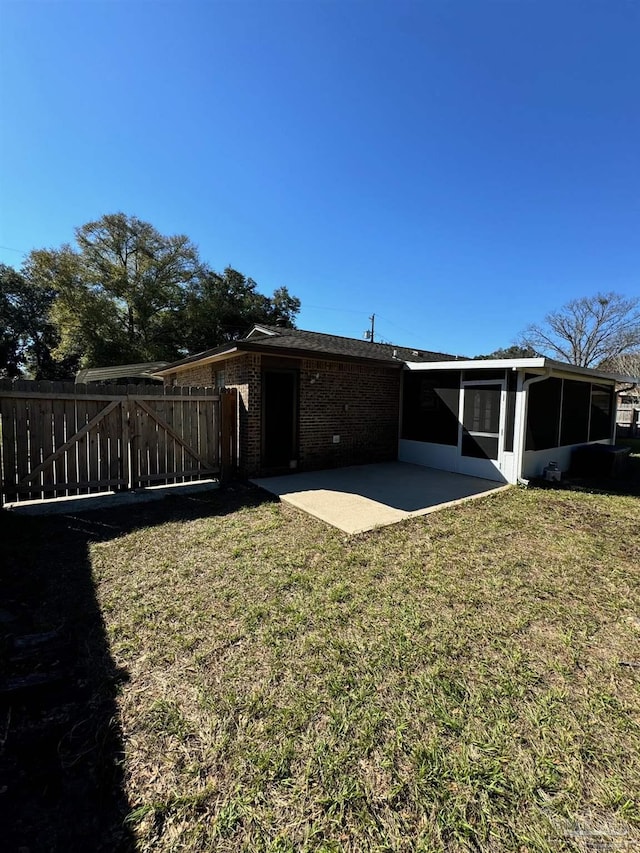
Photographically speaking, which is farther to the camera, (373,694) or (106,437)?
(106,437)

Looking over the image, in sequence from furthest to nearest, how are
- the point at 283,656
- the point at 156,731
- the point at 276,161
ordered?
the point at 276,161, the point at 283,656, the point at 156,731

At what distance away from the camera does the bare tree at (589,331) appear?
22953mm

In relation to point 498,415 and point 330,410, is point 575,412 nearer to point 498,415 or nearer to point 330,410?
point 498,415

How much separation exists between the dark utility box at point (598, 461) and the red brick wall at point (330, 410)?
464cm

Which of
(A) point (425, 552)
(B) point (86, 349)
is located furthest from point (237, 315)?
(A) point (425, 552)

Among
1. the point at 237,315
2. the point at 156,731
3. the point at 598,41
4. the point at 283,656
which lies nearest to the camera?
the point at 156,731

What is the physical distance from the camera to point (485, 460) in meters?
8.02

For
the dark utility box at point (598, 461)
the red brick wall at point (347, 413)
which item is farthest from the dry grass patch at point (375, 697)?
the dark utility box at point (598, 461)

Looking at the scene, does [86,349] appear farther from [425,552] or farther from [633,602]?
[633,602]

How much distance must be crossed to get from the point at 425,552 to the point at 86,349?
91.9ft

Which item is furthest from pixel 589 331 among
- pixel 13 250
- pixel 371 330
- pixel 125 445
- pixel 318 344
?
pixel 13 250

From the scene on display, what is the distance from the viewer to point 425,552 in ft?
13.8

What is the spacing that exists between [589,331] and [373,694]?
99.7 feet

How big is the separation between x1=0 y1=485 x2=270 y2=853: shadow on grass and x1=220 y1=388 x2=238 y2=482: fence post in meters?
3.38
